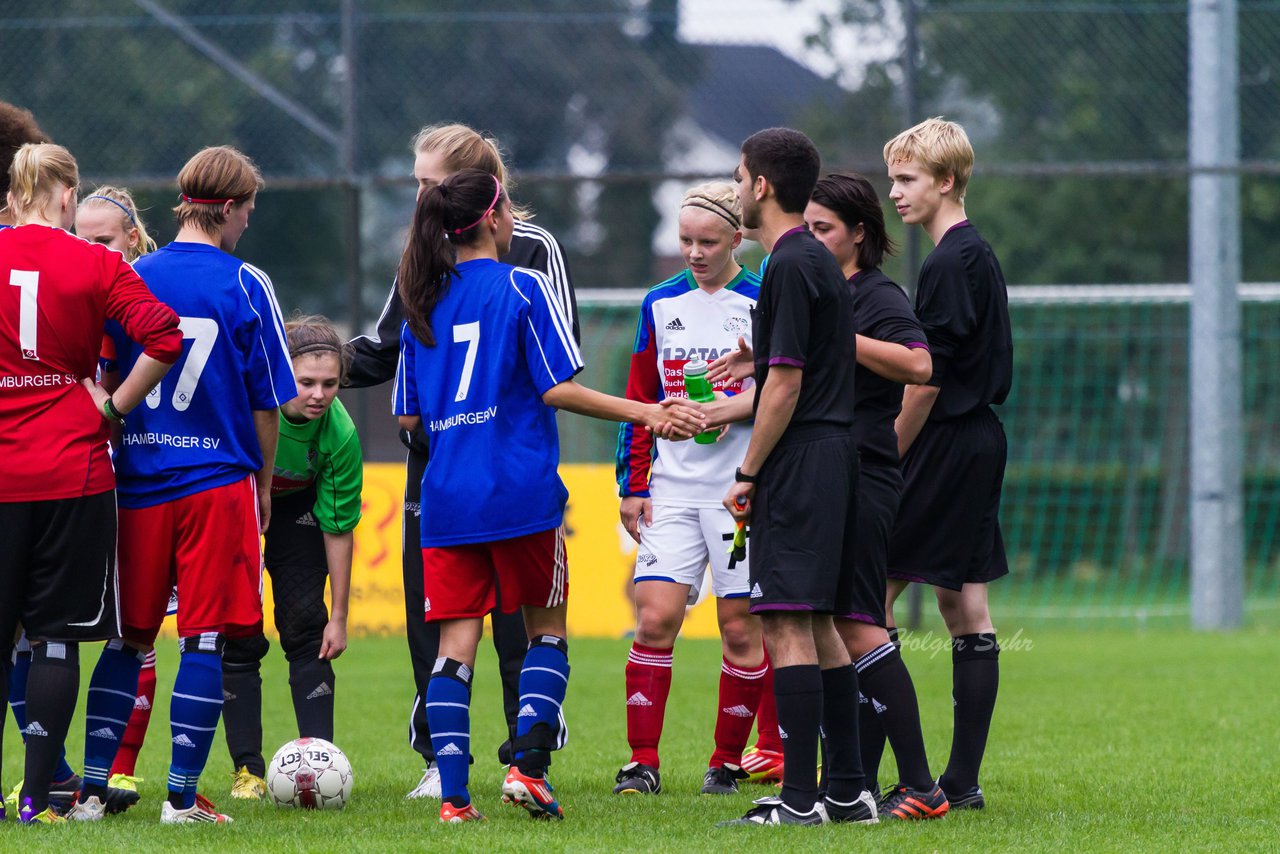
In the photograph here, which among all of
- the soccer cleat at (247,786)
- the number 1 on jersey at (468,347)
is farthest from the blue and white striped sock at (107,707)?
the number 1 on jersey at (468,347)

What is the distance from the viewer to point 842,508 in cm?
459

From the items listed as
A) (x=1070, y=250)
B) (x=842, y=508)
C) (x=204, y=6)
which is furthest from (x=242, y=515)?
(x=1070, y=250)

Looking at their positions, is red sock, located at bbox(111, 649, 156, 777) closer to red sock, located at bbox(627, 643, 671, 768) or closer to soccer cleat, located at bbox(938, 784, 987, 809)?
red sock, located at bbox(627, 643, 671, 768)

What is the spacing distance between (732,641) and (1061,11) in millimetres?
9796

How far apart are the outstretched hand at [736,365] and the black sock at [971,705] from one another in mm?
1102

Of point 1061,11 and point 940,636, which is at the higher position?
point 1061,11

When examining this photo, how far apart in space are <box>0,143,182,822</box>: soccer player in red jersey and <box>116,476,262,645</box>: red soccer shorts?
96mm

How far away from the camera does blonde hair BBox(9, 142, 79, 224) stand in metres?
4.84

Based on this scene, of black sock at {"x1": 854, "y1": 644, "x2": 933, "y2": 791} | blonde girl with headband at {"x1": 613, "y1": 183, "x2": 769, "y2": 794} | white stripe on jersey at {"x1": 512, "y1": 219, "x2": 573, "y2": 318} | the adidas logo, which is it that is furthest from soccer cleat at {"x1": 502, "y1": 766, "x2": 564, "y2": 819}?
white stripe on jersey at {"x1": 512, "y1": 219, "x2": 573, "y2": 318}

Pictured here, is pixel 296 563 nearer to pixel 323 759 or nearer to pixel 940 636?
pixel 323 759

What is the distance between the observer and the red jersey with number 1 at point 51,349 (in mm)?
4711

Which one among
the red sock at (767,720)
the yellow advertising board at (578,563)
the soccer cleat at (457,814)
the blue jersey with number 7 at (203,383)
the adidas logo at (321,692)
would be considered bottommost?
the soccer cleat at (457,814)

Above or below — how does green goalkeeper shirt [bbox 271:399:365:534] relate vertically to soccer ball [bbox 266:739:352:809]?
above

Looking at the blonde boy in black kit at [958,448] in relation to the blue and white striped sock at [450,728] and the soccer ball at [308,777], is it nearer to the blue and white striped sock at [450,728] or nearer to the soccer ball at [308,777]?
the blue and white striped sock at [450,728]
